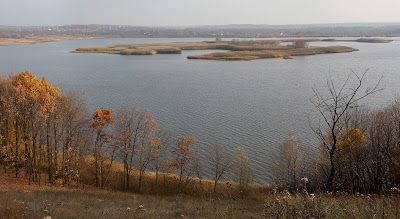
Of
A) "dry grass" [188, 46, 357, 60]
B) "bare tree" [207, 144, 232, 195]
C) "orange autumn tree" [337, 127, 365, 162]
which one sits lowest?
"bare tree" [207, 144, 232, 195]

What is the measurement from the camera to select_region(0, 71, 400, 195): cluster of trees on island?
14688 mm

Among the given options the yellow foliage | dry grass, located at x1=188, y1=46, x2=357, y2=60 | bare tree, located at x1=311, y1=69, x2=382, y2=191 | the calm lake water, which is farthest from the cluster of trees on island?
dry grass, located at x1=188, y1=46, x2=357, y2=60

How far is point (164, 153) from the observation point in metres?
17.6

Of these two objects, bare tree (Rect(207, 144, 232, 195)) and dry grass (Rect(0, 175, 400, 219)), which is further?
bare tree (Rect(207, 144, 232, 195))

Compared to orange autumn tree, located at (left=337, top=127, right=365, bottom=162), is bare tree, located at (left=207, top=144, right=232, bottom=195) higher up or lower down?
lower down

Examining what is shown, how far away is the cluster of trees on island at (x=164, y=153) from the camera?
1469 centimetres

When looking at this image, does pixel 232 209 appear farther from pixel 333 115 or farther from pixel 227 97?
pixel 227 97

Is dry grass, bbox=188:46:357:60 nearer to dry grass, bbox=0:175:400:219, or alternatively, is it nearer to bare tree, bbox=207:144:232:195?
bare tree, bbox=207:144:232:195

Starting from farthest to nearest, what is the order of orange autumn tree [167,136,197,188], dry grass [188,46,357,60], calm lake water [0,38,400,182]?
dry grass [188,46,357,60] < calm lake water [0,38,400,182] < orange autumn tree [167,136,197,188]

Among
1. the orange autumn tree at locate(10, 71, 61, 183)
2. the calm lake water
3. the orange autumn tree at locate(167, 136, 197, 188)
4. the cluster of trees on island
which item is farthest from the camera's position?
the calm lake water

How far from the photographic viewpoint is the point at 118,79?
38406mm

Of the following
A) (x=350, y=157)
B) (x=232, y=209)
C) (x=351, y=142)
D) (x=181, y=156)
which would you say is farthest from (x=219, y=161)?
(x=232, y=209)

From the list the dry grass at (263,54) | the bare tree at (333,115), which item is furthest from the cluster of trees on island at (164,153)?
the dry grass at (263,54)

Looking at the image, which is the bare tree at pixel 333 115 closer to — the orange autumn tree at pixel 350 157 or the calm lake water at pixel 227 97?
the orange autumn tree at pixel 350 157
